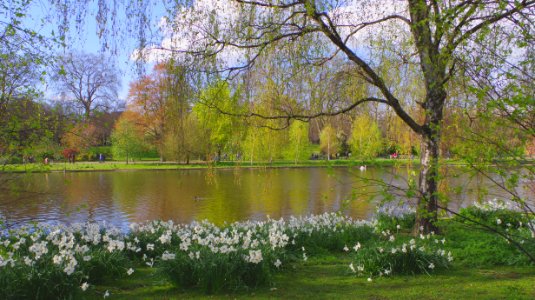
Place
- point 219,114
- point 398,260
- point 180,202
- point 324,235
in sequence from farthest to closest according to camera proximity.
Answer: point 180,202
point 324,235
point 219,114
point 398,260

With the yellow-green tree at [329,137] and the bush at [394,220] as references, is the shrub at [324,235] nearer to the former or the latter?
the bush at [394,220]

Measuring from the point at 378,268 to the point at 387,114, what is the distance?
14.1 feet

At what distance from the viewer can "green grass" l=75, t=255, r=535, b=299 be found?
4.83 m

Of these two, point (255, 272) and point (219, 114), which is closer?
point (255, 272)

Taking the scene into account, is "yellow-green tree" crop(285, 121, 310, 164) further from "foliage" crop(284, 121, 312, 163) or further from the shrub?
the shrub

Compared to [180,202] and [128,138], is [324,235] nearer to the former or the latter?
[180,202]

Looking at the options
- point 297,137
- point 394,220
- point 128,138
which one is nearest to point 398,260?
point 394,220

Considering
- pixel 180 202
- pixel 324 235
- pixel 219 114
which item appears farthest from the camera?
pixel 180 202

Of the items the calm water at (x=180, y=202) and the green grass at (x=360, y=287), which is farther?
the calm water at (x=180, y=202)

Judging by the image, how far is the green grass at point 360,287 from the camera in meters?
4.83

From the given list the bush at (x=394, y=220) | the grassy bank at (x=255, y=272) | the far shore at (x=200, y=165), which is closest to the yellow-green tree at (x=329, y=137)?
the far shore at (x=200, y=165)

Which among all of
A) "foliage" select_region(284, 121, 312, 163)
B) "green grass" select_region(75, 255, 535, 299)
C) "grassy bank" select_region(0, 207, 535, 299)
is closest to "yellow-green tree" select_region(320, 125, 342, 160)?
"foliage" select_region(284, 121, 312, 163)

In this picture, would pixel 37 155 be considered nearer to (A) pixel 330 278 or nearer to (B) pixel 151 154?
(A) pixel 330 278

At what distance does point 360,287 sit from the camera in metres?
5.18
